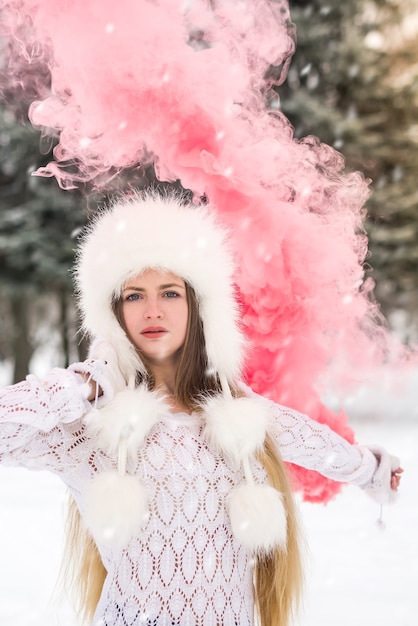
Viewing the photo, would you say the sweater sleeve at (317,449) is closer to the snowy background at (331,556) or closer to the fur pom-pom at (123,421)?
the snowy background at (331,556)

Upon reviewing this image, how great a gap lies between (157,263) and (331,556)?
3.00 m

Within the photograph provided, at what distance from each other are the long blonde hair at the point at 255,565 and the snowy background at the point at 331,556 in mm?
304

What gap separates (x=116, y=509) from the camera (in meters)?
1.92

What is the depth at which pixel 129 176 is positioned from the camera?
7242mm

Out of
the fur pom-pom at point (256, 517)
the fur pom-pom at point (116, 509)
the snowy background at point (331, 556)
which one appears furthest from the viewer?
the snowy background at point (331, 556)

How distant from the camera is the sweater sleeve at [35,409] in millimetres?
1772

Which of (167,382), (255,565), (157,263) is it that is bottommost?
(255,565)

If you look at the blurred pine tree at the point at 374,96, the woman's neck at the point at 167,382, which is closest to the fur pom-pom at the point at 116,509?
the woman's neck at the point at 167,382

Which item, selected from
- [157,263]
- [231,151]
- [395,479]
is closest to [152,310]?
[157,263]

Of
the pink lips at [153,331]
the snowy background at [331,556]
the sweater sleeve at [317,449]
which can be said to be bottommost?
the snowy background at [331,556]

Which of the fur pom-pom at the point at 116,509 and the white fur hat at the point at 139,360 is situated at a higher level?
the white fur hat at the point at 139,360

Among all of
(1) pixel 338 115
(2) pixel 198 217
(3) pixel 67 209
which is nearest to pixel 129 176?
(3) pixel 67 209

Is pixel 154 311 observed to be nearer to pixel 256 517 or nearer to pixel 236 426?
pixel 236 426

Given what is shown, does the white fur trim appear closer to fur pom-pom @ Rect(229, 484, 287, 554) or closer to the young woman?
the young woman
